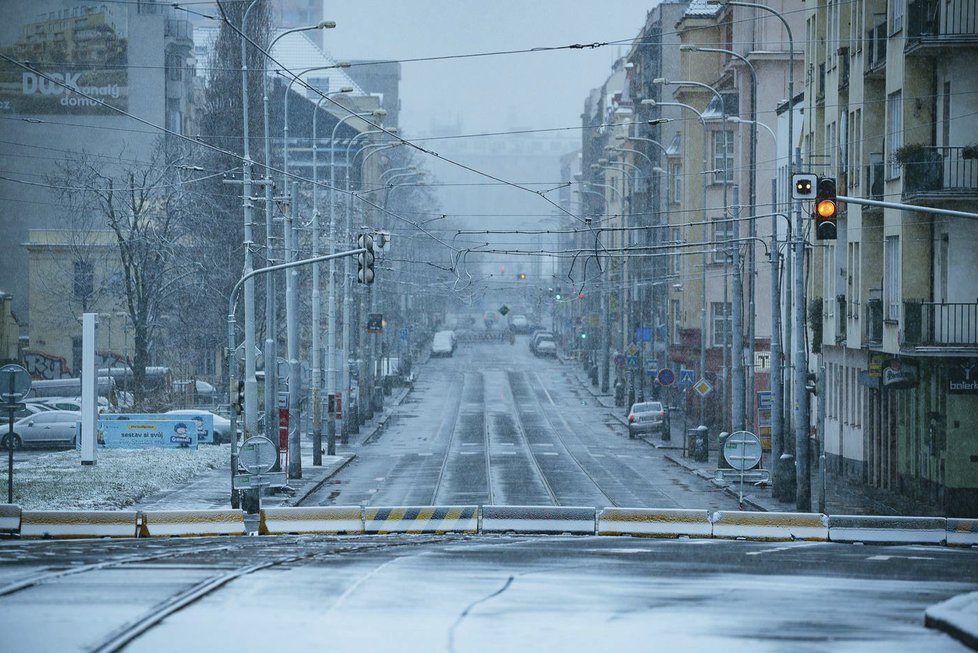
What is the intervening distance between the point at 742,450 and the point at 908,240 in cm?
690

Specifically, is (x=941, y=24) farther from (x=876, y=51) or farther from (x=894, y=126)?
(x=876, y=51)

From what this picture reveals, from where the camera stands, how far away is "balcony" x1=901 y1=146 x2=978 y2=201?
114 feet

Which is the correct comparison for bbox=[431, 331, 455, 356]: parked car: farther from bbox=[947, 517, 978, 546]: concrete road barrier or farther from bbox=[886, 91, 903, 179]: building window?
bbox=[947, 517, 978, 546]: concrete road barrier

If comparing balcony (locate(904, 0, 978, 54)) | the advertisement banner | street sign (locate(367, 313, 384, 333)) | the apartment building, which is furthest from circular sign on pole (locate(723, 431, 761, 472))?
street sign (locate(367, 313, 384, 333))

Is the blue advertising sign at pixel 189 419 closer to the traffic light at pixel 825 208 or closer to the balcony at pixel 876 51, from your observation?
the balcony at pixel 876 51

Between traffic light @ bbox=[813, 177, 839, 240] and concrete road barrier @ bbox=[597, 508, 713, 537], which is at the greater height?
traffic light @ bbox=[813, 177, 839, 240]

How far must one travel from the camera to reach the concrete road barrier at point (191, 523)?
29.3 m

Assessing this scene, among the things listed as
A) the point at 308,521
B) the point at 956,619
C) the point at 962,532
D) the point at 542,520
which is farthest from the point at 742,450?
the point at 956,619

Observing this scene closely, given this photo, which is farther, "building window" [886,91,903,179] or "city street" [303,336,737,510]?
"city street" [303,336,737,510]

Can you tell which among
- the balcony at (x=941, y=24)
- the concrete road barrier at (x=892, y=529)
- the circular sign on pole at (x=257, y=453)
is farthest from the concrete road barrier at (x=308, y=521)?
the balcony at (x=941, y=24)

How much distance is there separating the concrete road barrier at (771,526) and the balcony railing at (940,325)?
23.4ft

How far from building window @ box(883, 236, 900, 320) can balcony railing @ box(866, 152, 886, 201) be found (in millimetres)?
1512

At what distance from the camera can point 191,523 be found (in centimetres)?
2984

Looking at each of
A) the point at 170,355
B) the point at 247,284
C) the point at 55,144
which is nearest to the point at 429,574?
the point at 247,284
